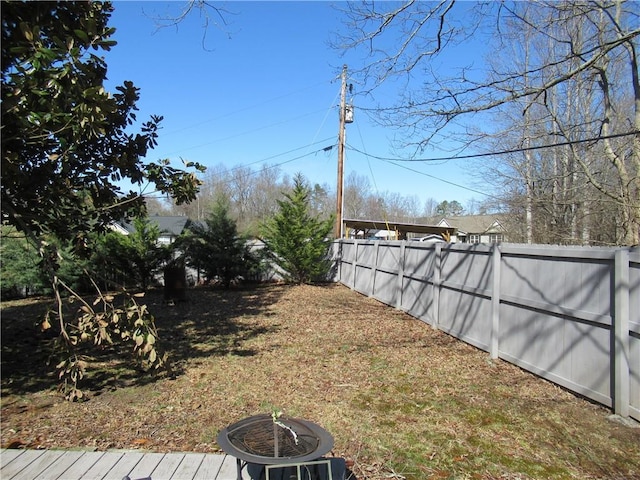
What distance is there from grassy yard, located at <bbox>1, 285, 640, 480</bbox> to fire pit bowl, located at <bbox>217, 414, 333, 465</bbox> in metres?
0.72

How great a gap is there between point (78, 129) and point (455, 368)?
15.8 ft

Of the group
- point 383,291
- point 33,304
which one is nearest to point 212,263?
point 33,304

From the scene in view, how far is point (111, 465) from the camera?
2969mm

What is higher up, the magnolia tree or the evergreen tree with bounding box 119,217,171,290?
the magnolia tree

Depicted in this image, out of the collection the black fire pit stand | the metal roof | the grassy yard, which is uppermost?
the metal roof

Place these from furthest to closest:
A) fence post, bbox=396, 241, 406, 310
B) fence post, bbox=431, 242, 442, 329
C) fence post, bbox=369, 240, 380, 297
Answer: fence post, bbox=369, 240, 380, 297, fence post, bbox=396, 241, 406, 310, fence post, bbox=431, 242, 442, 329

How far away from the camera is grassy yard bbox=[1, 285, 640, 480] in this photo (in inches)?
130

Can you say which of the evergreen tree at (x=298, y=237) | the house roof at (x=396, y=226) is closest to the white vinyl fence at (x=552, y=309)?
the evergreen tree at (x=298, y=237)

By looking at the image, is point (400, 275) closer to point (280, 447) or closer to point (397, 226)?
point (280, 447)

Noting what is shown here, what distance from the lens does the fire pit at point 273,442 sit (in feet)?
7.20

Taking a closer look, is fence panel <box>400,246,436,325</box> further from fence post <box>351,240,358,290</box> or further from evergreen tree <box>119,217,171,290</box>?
evergreen tree <box>119,217,171,290</box>

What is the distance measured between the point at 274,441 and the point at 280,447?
0.30 feet

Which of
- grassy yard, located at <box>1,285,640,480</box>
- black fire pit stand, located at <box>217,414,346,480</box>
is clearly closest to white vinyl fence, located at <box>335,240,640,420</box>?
grassy yard, located at <box>1,285,640,480</box>

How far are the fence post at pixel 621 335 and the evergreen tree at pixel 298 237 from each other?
1176cm
